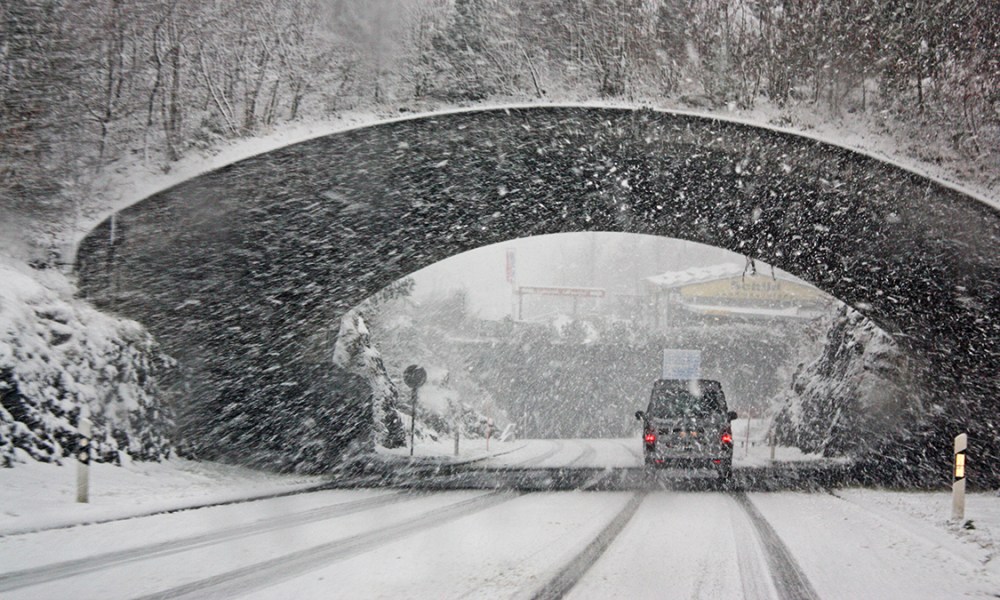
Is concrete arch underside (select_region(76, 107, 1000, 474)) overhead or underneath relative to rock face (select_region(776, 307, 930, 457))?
overhead

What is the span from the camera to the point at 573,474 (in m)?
19.5

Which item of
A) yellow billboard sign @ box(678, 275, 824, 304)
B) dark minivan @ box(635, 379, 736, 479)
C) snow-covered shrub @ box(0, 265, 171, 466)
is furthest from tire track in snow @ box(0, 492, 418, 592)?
yellow billboard sign @ box(678, 275, 824, 304)

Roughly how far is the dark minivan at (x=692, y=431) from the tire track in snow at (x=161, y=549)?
279 inches

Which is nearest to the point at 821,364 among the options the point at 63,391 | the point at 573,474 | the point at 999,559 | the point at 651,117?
the point at 573,474

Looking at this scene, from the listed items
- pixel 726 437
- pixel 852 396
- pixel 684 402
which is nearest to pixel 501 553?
pixel 726 437

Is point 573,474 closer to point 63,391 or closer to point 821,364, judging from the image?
point 63,391

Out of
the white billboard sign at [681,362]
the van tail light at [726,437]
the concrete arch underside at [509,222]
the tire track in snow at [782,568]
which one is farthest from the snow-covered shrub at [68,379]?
the white billboard sign at [681,362]

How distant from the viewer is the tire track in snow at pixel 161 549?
6344 mm

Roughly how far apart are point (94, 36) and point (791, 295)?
51.3 metres

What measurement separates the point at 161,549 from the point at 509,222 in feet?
43.1

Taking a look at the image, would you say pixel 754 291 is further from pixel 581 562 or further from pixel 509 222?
pixel 581 562

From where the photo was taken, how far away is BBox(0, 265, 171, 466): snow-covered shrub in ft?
37.6

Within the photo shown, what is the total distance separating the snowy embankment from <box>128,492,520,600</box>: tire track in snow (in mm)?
3216

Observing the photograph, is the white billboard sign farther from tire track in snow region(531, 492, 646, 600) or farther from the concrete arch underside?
tire track in snow region(531, 492, 646, 600)
